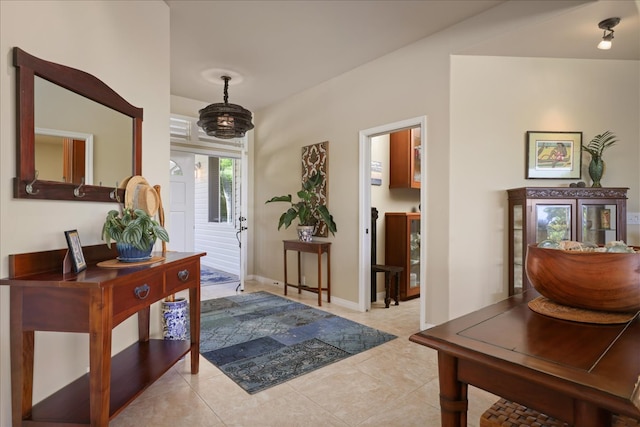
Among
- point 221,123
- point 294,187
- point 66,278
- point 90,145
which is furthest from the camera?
point 294,187

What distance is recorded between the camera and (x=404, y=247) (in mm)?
4441

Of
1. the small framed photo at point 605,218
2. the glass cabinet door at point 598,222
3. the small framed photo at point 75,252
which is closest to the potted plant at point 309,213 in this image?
the glass cabinet door at point 598,222

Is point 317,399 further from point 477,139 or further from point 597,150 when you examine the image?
point 597,150

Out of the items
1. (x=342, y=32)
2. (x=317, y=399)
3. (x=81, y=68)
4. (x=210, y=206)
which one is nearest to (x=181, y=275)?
(x=317, y=399)

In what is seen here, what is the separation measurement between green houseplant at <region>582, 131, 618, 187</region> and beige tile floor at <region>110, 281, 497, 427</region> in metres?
2.10

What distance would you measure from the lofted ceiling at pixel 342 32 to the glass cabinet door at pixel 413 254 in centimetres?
217

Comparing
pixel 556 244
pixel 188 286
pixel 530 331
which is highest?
pixel 556 244

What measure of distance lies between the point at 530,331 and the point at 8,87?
2292 millimetres

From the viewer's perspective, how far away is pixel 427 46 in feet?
10.7

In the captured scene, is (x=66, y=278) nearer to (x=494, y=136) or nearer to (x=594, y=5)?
(x=494, y=136)

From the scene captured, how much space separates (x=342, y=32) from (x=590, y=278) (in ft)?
9.74

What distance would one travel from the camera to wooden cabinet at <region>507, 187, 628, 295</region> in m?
2.76

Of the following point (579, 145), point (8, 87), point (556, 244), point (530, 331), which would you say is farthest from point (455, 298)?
point (8, 87)

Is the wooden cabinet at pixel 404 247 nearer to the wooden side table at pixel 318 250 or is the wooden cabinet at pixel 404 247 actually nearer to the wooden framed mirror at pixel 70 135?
the wooden side table at pixel 318 250
